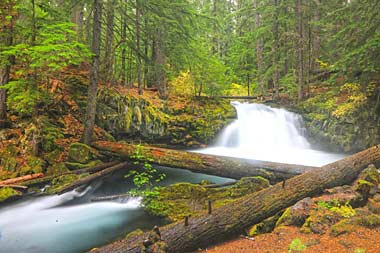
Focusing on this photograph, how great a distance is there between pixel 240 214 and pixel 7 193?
6255 millimetres

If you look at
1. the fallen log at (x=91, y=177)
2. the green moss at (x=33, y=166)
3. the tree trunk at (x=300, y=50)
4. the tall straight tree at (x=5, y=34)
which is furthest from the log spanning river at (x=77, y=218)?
the tree trunk at (x=300, y=50)

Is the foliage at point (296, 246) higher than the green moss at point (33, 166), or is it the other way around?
the green moss at point (33, 166)

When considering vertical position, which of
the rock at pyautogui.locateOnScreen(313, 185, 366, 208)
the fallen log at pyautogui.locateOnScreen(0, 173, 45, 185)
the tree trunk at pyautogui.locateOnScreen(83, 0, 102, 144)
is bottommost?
the fallen log at pyautogui.locateOnScreen(0, 173, 45, 185)

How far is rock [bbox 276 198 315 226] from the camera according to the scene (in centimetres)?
472

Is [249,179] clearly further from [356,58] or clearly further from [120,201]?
[356,58]

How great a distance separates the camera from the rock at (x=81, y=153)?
9.32 meters

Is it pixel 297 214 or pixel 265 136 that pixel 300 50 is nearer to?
pixel 265 136

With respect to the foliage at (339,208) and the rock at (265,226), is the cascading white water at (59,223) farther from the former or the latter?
the foliage at (339,208)

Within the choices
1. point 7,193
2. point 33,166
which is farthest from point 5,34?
point 7,193

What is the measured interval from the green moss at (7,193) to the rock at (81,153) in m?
2.08

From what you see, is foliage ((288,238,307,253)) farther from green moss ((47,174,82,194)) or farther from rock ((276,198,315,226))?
green moss ((47,174,82,194))

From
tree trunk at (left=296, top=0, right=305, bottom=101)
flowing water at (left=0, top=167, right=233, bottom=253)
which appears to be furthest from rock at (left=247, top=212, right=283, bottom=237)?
tree trunk at (left=296, top=0, right=305, bottom=101)

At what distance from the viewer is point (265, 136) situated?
572 inches

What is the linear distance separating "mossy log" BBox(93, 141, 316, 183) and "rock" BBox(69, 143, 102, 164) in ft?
3.88
